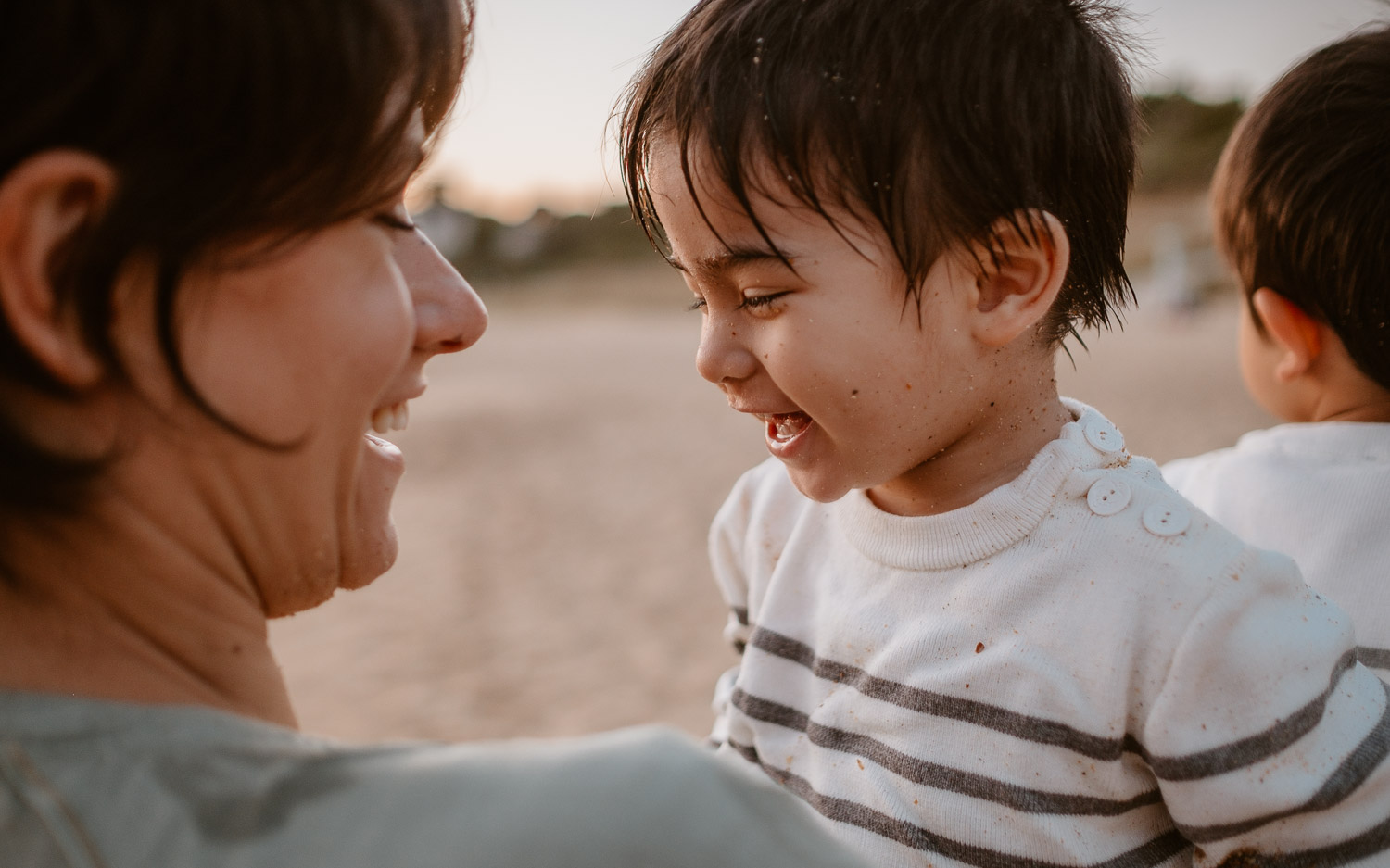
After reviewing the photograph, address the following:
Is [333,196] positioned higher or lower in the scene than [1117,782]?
higher

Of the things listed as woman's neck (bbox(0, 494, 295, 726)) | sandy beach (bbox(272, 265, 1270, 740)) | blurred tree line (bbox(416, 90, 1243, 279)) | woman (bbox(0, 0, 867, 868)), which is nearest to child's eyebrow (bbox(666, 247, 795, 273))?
woman (bbox(0, 0, 867, 868))

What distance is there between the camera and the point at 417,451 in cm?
1113

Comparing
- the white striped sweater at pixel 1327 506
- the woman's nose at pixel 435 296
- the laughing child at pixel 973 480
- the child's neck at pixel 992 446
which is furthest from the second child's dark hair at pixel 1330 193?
the woman's nose at pixel 435 296

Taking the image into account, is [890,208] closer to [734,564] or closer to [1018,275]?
[1018,275]

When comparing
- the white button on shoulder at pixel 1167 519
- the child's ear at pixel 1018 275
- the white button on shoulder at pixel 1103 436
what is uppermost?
the child's ear at pixel 1018 275

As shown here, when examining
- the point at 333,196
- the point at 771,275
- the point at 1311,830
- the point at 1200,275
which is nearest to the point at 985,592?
the point at 1311,830

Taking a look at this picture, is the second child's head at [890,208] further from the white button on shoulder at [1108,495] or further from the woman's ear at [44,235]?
the woman's ear at [44,235]

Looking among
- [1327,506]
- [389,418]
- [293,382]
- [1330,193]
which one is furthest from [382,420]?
[1330,193]

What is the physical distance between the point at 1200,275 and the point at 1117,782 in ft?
95.4

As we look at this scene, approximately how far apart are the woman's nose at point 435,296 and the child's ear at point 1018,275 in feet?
2.94

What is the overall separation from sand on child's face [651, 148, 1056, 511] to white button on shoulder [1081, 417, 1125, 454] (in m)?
0.16

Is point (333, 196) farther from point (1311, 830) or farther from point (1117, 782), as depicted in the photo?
point (1311, 830)

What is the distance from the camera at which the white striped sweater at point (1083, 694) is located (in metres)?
1.35

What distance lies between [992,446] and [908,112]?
0.61 m
